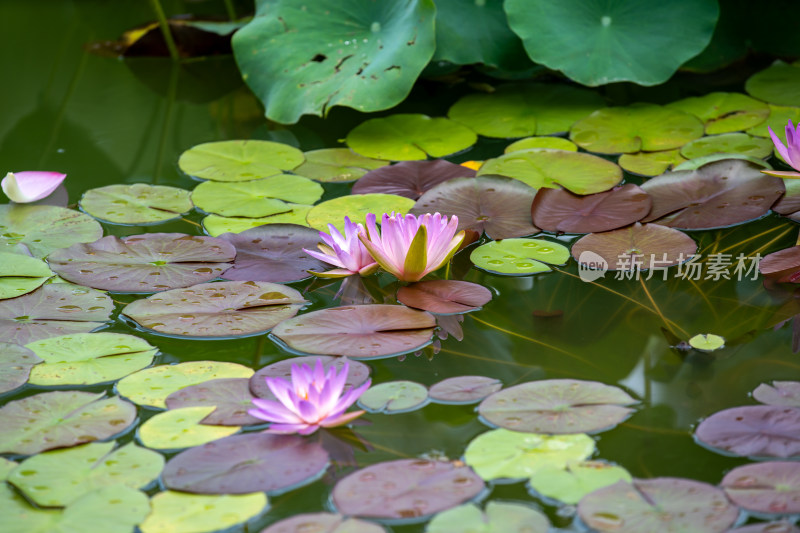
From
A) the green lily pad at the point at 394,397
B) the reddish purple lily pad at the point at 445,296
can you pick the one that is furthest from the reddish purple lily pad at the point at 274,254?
the green lily pad at the point at 394,397

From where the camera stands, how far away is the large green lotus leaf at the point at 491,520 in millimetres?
1135

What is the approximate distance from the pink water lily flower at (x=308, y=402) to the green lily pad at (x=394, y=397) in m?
0.06

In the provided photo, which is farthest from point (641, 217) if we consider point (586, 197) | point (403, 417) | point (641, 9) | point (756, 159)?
point (641, 9)

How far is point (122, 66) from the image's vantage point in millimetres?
3631

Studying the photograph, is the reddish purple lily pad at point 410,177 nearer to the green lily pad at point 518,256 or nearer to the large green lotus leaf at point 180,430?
the green lily pad at point 518,256

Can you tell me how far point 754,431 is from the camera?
131 centimetres

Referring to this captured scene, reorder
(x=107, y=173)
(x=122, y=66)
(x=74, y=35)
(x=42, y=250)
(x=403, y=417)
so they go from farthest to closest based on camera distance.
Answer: (x=74, y=35)
(x=122, y=66)
(x=107, y=173)
(x=42, y=250)
(x=403, y=417)

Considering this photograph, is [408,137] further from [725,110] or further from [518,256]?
[725,110]

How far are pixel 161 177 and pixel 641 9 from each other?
71.7 inches

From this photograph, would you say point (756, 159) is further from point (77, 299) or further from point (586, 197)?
point (77, 299)

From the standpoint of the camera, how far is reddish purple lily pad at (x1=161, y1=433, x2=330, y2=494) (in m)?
1.24

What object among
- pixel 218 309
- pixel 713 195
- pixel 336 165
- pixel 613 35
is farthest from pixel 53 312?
pixel 613 35

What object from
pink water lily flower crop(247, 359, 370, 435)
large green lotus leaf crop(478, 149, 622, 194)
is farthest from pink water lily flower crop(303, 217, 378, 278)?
large green lotus leaf crop(478, 149, 622, 194)

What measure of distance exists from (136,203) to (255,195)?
0.35m
